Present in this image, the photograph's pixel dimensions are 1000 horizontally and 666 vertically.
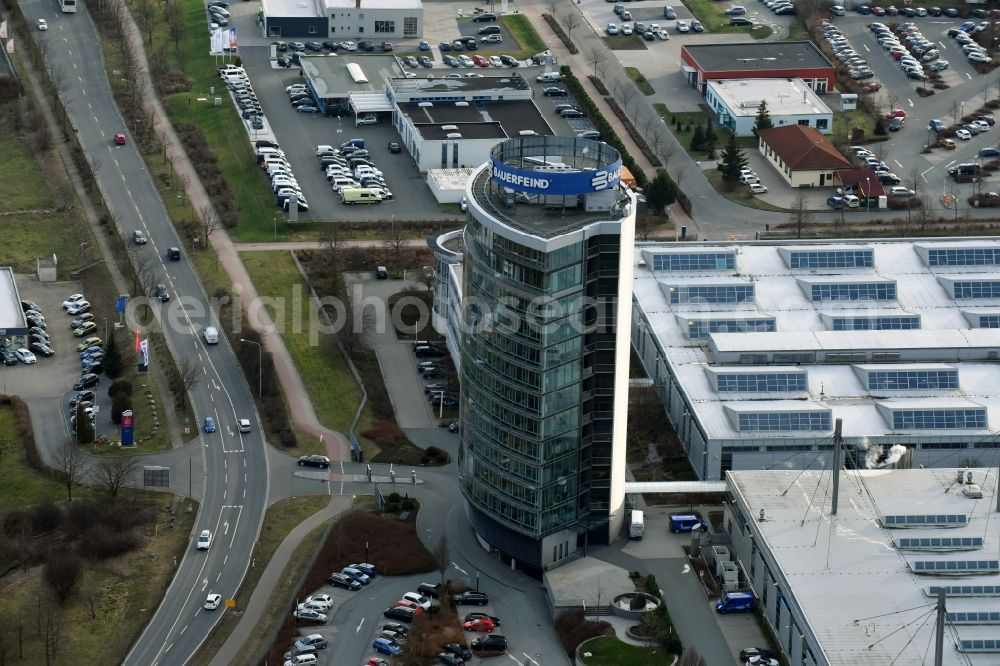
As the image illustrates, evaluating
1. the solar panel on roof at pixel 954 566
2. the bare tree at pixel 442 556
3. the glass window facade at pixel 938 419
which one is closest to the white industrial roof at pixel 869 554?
the solar panel on roof at pixel 954 566

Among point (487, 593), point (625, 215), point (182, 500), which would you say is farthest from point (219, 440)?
point (625, 215)

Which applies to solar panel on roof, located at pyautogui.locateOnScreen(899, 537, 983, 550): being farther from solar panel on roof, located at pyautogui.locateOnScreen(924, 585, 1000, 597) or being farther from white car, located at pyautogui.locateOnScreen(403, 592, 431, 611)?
white car, located at pyautogui.locateOnScreen(403, 592, 431, 611)

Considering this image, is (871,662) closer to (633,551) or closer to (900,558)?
(900,558)

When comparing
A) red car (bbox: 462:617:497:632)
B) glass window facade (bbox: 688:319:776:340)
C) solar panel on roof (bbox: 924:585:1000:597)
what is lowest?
red car (bbox: 462:617:497:632)

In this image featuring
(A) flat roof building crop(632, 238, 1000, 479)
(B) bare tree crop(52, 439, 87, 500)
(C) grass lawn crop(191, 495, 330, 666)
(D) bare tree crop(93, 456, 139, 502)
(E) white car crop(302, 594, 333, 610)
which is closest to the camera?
(C) grass lawn crop(191, 495, 330, 666)

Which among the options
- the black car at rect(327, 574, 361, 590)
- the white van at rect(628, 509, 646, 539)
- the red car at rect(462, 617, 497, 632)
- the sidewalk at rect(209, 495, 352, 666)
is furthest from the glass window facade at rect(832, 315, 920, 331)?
the black car at rect(327, 574, 361, 590)

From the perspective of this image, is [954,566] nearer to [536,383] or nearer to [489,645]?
[536,383]
